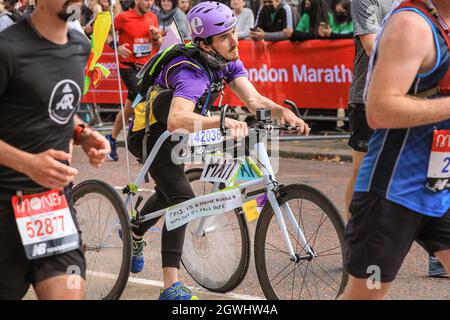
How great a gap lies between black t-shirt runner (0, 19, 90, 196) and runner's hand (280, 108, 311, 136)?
1744 millimetres

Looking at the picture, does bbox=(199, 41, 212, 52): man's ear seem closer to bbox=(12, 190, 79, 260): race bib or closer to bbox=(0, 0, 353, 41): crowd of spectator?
bbox=(12, 190, 79, 260): race bib

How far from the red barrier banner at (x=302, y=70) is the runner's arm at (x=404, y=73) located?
9472mm

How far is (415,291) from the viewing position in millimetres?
6227

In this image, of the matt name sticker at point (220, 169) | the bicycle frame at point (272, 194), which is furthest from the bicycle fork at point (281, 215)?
the matt name sticker at point (220, 169)

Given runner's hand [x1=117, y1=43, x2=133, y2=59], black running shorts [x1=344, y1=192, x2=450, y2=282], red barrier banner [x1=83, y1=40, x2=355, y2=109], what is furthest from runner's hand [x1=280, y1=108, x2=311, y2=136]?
red barrier banner [x1=83, y1=40, x2=355, y2=109]

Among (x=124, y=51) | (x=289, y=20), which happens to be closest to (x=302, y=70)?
(x=289, y=20)

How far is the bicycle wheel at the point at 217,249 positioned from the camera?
6.02 metres

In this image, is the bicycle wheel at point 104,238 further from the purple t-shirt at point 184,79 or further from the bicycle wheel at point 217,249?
the purple t-shirt at point 184,79

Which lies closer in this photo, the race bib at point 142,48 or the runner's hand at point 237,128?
the runner's hand at point 237,128

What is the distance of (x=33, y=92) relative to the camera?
3678mm

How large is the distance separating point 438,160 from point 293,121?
1.69 meters

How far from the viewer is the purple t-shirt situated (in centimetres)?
529
